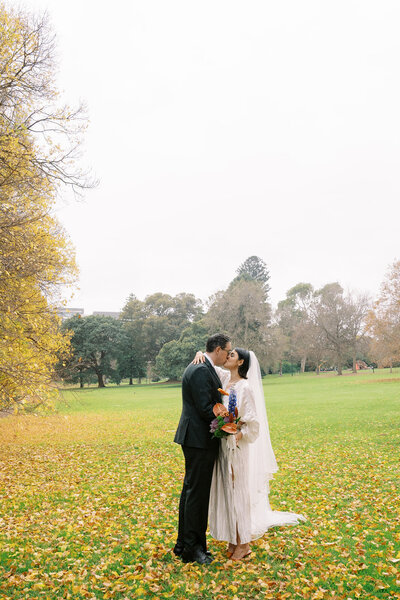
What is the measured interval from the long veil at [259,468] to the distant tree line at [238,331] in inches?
1463

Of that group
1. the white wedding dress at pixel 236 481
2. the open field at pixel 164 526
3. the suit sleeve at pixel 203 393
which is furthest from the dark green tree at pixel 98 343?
the suit sleeve at pixel 203 393

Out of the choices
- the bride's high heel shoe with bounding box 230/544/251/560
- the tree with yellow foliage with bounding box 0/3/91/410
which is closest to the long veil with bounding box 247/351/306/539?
the bride's high heel shoe with bounding box 230/544/251/560

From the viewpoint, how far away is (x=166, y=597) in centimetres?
430

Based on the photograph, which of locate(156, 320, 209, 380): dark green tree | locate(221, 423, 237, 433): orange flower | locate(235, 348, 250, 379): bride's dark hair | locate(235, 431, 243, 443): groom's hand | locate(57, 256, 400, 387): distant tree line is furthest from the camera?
locate(156, 320, 209, 380): dark green tree

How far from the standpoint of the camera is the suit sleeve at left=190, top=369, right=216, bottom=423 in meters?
5.02

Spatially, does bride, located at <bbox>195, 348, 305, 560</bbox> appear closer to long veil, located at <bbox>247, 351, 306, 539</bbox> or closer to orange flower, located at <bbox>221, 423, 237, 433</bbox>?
long veil, located at <bbox>247, 351, 306, 539</bbox>

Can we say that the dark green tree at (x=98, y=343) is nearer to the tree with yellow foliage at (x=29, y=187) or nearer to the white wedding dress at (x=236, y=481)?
the tree with yellow foliage at (x=29, y=187)

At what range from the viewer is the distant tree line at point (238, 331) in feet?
150

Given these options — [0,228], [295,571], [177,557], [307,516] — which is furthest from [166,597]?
[0,228]

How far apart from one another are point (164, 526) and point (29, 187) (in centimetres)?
878

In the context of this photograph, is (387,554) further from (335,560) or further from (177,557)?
(177,557)

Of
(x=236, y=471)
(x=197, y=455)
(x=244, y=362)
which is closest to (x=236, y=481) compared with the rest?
(x=236, y=471)

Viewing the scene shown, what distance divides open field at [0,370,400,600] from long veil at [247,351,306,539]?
0.62 feet

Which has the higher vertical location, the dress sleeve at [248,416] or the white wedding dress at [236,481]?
the dress sleeve at [248,416]
